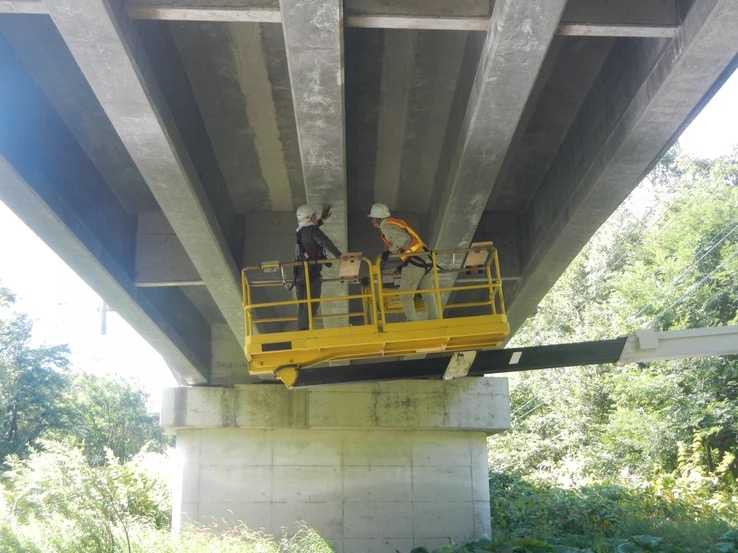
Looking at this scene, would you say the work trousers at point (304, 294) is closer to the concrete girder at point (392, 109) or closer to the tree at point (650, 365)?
the concrete girder at point (392, 109)

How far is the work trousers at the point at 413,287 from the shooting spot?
8953 millimetres

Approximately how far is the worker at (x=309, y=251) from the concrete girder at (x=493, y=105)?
5.36ft

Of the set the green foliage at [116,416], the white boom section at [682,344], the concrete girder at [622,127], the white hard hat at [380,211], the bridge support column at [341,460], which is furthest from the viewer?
the green foliage at [116,416]

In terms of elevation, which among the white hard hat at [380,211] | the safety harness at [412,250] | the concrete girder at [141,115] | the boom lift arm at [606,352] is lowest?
the boom lift arm at [606,352]

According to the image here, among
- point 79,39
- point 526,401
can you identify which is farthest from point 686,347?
point 526,401

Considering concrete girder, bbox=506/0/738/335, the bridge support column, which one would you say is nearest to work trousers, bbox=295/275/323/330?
concrete girder, bbox=506/0/738/335

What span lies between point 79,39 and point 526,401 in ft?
128

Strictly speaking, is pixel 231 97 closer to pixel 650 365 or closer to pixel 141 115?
pixel 141 115

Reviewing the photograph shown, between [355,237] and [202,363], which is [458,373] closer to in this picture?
[355,237]

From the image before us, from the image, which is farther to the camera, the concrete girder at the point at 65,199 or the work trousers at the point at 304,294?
the work trousers at the point at 304,294

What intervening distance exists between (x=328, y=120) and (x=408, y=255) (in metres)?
2.21

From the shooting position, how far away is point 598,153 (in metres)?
8.71

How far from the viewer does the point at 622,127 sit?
313 inches

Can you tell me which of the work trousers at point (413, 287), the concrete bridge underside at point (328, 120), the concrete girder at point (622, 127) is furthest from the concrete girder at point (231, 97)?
the concrete girder at point (622, 127)
